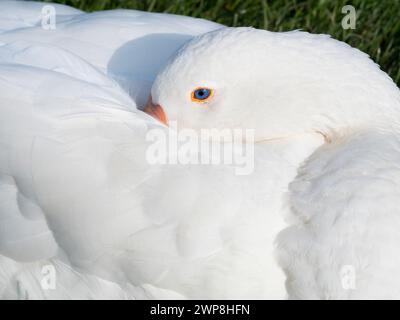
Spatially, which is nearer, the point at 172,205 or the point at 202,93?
the point at 172,205

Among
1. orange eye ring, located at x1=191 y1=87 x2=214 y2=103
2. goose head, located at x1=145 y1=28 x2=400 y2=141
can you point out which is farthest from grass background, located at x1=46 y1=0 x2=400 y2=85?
orange eye ring, located at x1=191 y1=87 x2=214 y2=103

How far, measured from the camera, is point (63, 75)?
302cm

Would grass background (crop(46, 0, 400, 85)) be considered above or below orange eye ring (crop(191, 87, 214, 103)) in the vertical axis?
below

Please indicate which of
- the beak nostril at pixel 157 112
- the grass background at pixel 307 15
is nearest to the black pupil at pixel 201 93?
the beak nostril at pixel 157 112

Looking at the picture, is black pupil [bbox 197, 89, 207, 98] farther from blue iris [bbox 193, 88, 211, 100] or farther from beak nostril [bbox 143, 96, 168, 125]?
beak nostril [bbox 143, 96, 168, 125]

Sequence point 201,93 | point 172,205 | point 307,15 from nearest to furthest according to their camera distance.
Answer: point 172,205 < point 201,93 < point 307,15

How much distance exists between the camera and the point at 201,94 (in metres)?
3.16

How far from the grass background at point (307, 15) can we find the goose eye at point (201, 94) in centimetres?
171

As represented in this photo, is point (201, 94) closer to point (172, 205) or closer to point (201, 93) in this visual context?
Answer: point (201, 93)

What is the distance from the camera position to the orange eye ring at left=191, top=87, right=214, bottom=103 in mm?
3148

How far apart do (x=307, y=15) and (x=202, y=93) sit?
6.48ft

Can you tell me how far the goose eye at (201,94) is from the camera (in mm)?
3150

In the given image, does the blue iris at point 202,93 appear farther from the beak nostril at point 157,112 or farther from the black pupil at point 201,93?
the beak nostril at point 157,112

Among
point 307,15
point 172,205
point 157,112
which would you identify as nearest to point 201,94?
point 157,112
